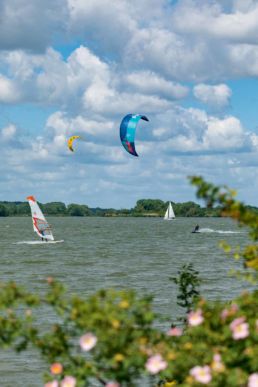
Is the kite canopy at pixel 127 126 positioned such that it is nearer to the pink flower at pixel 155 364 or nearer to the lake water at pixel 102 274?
the lake water at pixel 102 274

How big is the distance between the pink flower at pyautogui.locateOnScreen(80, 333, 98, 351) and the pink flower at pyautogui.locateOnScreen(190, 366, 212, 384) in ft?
2.00

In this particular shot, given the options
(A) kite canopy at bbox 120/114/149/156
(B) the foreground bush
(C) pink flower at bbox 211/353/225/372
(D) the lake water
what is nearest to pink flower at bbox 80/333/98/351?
(B) the foreground bush

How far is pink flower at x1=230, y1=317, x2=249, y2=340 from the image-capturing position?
437 cm

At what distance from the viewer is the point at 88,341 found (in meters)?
4.39

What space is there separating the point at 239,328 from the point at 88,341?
92 cm

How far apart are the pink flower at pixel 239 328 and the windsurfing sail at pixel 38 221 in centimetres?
6788

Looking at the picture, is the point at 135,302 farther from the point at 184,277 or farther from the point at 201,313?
the point at 184,277

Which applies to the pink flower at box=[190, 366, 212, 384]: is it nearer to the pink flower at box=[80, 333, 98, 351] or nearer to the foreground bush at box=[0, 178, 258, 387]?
the foreground bush at box=[0, 178, 258, 387]

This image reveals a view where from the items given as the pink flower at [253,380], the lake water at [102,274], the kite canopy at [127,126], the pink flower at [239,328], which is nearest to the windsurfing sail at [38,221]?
the lake water at [102,274]

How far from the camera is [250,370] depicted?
4.40m

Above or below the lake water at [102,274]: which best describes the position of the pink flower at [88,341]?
above

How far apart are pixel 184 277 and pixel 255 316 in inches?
136

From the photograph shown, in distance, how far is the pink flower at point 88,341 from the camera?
4367 millimetres

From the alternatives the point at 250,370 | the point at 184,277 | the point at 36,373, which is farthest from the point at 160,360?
the point at 36,373
